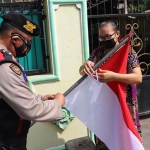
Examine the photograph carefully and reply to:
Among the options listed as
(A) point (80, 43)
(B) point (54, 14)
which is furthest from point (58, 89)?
(B) point (54, 14)

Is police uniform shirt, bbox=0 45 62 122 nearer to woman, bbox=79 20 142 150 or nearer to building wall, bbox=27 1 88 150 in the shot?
woman, bbox=79 20 142 150

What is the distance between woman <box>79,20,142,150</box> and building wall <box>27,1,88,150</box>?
806 millimetres

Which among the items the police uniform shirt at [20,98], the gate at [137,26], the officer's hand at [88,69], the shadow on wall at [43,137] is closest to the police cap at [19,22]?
the police uniform shirt at [20,98]

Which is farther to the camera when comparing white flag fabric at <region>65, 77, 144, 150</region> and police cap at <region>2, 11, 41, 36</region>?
white flag fabric at <region>65, 77, 144, 150</region>

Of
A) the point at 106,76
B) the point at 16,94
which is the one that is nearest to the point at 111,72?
the point at 106,76

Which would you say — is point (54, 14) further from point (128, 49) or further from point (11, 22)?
point (11, 22)

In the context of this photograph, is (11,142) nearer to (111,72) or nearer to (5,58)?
(5,58)

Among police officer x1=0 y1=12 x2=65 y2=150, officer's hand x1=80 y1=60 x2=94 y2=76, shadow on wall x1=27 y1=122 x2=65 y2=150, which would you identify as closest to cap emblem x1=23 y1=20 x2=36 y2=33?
police officer x1=0 y1=12 x2=65 y2=150

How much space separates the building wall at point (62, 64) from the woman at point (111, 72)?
0.81 meters

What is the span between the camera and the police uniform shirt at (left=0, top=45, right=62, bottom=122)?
5.21ft

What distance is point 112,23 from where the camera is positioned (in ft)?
7.81

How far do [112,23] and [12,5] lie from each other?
56.3 inches

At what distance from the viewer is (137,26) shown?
4305 mm

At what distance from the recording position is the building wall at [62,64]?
3.25 m
